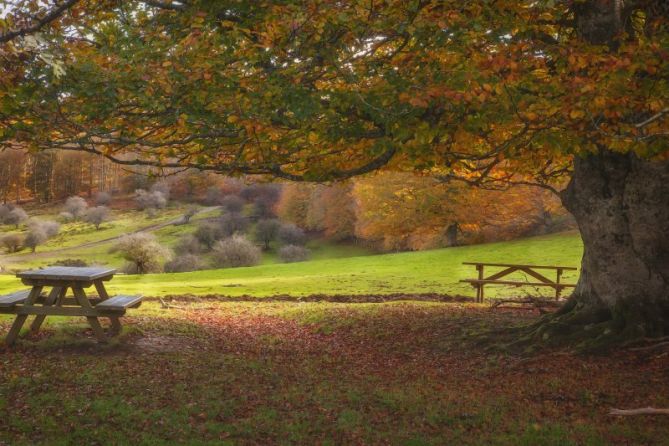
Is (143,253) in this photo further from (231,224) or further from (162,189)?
(162,189)

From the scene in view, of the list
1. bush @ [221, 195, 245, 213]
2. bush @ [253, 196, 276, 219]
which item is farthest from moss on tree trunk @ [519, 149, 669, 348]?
bush @ [221, 195, 245, 213]

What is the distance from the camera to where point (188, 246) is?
63.8 metres

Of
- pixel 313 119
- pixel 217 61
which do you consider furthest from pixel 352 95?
pixel 217 61

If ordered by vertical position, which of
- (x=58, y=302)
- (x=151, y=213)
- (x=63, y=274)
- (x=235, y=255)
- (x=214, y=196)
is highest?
(x=214, y=196)

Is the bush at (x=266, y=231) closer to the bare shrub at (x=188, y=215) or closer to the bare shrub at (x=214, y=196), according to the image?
the bare shrub at (x=188, y=215)

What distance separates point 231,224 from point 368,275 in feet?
140

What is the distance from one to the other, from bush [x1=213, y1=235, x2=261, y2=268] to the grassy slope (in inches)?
504

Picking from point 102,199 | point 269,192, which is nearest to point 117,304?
point 269,192

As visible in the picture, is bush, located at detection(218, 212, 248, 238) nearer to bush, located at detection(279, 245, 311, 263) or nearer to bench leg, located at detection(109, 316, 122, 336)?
bush, located at detection(279, 245, 311, 263)

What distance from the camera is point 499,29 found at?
344 inches

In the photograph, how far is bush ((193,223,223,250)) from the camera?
6807cm

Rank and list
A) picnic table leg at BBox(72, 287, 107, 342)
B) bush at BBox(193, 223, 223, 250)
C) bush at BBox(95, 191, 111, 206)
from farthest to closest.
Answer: bush at BBox(95, 191, 111, 206) → bush at BBox(193, 223, 223, 250) → picnic table leg at BBox(72, 287, 107, 342)

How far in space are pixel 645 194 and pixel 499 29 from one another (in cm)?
369

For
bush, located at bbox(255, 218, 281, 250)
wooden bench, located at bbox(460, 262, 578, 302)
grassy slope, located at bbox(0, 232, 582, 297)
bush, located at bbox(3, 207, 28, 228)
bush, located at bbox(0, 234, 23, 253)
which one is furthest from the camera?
bush, located at bbox(3, 207, 28, 228)
